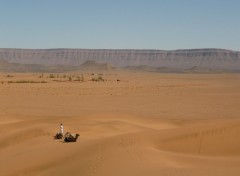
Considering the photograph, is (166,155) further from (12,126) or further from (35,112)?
(35,112)

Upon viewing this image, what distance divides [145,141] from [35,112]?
1335cm

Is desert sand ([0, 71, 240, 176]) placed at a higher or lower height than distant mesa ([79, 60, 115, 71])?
lower

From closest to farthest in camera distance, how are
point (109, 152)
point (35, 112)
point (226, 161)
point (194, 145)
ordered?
point (109, 152) < point (226, 161) < point (194, 145) < point (35, 112)

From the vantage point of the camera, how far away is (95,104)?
1135 inches

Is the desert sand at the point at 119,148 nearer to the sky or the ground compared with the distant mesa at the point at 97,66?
nearer to the ground

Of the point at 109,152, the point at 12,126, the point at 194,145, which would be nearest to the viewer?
the point at 109,152

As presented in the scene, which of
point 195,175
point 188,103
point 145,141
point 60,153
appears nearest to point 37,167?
point 60,153

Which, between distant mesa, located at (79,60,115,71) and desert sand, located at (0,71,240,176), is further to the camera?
distant mesa, located at (79,60,115,71)

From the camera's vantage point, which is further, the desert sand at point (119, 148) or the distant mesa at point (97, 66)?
the distant mesa at point (97, 66)

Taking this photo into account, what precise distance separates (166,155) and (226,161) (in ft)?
5.06

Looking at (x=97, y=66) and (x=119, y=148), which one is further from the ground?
(x=97, y=66)

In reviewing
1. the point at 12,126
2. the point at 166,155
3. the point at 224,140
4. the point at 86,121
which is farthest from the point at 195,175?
the point at 12,126

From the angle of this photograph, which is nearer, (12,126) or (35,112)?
(12,126)

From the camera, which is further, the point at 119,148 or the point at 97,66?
the point at 97,66
